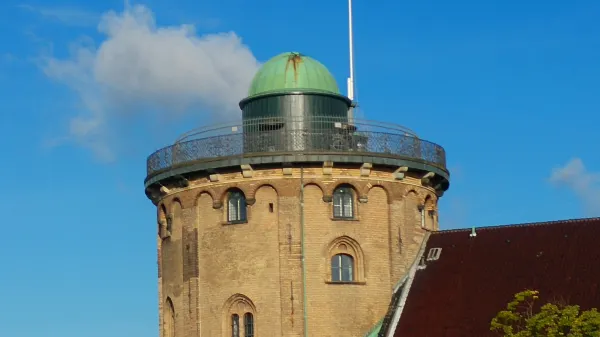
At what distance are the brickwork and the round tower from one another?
3 centimetres

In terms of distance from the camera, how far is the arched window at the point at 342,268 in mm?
42562

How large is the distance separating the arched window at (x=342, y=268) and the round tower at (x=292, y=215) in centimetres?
3

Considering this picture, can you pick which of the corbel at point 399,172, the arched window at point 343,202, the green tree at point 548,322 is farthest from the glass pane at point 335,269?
the green tree at point 548,322

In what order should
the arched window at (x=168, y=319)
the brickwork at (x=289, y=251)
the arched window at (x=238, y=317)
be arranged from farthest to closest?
the arched window at (x=168, y=319) < the arched window at (x=238, y=317) < the brickwork at (x=289, y=251)

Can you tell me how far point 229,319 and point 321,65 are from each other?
9775 millimetres

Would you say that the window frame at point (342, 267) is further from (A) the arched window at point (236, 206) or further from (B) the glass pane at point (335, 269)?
(A) the arched window at point (236, 206)

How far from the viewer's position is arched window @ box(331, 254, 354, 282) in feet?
140

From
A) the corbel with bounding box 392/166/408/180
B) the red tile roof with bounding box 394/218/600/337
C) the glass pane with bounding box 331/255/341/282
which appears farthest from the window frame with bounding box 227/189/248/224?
the red tile roof with bounding box 394/218/600/337

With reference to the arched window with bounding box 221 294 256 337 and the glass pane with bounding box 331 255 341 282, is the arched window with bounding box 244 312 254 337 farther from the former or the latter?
the glass pane with bounding box 331 255 341 282

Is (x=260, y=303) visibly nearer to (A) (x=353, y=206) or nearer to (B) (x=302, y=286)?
(B) (x=302, y=286)

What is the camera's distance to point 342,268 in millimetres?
42719

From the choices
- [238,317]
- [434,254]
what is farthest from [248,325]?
[434,254]

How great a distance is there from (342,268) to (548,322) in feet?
32.8

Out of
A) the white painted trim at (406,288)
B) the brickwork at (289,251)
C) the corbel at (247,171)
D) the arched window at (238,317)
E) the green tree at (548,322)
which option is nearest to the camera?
the green tree at (548,322)
